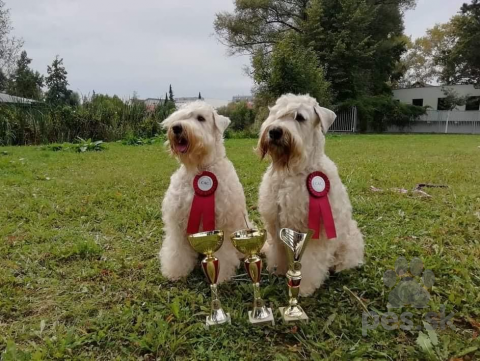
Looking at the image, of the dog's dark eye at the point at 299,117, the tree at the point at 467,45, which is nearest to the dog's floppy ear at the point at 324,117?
the dog's dark eye at the point at 299,117

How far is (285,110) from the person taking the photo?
9.91 ft

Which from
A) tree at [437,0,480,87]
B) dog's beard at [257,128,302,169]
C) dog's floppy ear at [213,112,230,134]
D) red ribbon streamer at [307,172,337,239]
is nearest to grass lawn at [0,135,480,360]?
red ribbon streamer at [307,172,337,239]

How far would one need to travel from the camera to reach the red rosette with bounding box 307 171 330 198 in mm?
3043

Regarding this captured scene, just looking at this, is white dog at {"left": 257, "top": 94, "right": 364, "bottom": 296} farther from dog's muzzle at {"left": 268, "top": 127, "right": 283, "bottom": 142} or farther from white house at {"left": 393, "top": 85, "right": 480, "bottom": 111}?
white house at {"left": 393, "top": 85, "right": 480, "bottom": 111}

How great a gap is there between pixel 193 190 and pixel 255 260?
98 centimetres

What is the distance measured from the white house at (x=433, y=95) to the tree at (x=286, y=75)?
17.9 metres

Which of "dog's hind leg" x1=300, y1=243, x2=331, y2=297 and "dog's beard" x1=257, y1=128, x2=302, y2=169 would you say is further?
"dog's hind leg" x1=300, y1=243, x2=331, y2=297

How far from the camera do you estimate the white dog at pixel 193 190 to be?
3281mm

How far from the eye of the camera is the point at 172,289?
10.5 ft

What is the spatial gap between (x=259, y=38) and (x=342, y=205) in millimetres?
31366

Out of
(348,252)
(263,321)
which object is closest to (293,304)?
(263,321)

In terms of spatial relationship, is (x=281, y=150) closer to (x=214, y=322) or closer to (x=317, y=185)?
(x=317, y=185)

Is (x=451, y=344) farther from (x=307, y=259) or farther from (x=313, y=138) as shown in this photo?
(x=313, y=138)

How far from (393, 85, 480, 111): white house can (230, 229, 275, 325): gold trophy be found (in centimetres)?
3510
